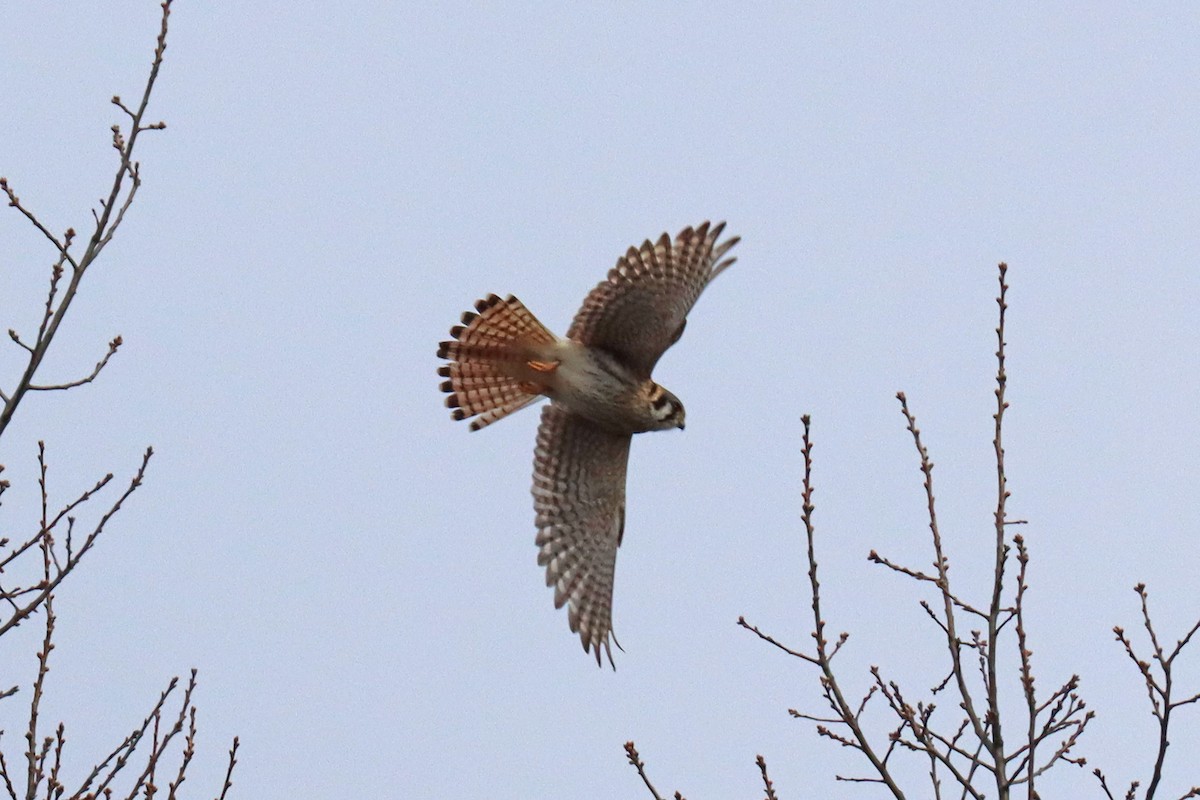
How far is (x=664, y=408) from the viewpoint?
27.2ft

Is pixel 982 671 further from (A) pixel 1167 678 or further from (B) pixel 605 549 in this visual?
(B) pixel 605 549

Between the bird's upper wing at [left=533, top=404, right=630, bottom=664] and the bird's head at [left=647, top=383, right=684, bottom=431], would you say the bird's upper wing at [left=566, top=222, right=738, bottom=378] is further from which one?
the bird's upper wing at [left=533, top=404, right=630, bottom=664]

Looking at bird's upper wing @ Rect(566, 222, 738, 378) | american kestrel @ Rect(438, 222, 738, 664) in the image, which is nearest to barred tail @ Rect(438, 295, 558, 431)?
american kestrel @ Rect(438, 222, 738, 664)

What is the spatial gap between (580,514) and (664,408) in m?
1.14

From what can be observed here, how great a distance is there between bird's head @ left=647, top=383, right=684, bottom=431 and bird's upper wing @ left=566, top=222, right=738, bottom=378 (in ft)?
0.76

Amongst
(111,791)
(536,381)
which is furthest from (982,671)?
(536,381)

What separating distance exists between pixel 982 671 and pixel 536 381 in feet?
12.6

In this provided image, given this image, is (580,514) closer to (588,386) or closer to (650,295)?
(588,386)

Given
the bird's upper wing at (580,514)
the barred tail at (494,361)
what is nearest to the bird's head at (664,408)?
the bird's upper wing at (580,514)

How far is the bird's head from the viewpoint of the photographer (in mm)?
8281

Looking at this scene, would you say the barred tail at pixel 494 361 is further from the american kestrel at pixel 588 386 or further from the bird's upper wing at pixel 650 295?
the bird's upper wing at pixel 650 295

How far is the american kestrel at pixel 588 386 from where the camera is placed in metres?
7.92

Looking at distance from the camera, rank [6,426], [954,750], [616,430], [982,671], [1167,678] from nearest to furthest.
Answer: [6,426], [1167,678], [954,750], [982,671], [616,430]

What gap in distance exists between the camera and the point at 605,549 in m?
9.12
